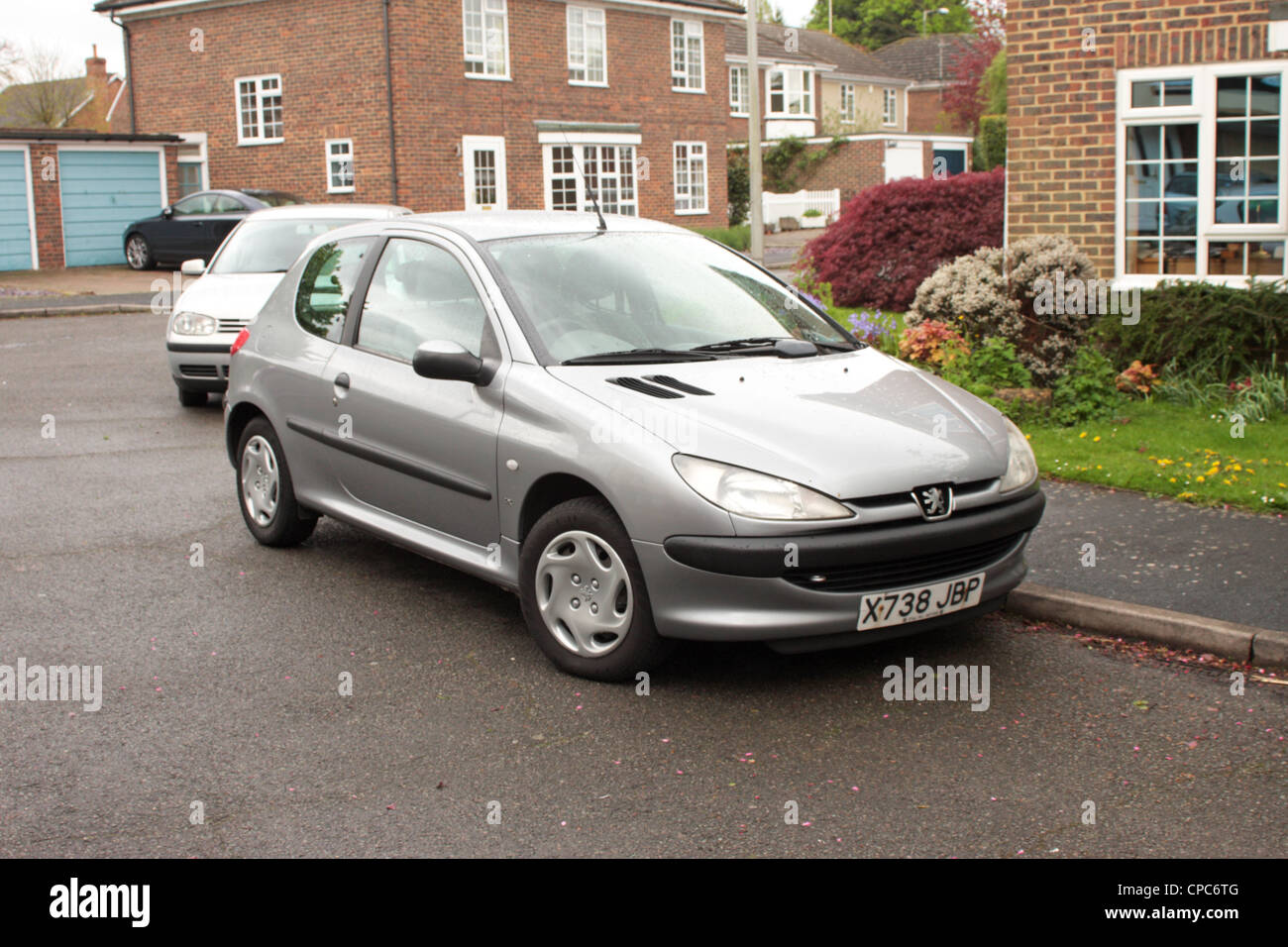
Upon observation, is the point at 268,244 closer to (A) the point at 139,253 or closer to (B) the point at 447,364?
(B) the point at 447,364

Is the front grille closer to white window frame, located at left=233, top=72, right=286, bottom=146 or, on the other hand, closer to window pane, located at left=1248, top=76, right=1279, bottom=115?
window pane, located at left=1248, top=76, right=1279, bottom=115

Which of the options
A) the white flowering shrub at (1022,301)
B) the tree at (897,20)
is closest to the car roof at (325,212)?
the white flowering shrub at (1022,301)

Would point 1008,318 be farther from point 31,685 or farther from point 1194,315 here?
point 31,685

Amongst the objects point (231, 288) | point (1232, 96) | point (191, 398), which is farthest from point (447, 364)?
point (1232, 96)

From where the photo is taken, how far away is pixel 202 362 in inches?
479

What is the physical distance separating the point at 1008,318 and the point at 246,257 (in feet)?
22.9

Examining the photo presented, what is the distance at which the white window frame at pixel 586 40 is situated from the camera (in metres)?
35.9

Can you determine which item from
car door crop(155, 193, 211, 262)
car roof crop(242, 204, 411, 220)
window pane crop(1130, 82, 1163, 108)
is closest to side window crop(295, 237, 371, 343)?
car roof crop(242, 204, 411, 220)

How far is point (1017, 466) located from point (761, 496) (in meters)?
1.25

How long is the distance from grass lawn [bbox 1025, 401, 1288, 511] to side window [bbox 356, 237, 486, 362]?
161 inches

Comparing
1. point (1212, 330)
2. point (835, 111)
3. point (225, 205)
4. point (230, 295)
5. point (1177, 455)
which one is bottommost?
point (1177, 455)

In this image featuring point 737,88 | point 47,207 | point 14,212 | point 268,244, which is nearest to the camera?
point 268,244

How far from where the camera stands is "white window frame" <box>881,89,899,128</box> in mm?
68688

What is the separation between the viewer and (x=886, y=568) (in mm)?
5031
